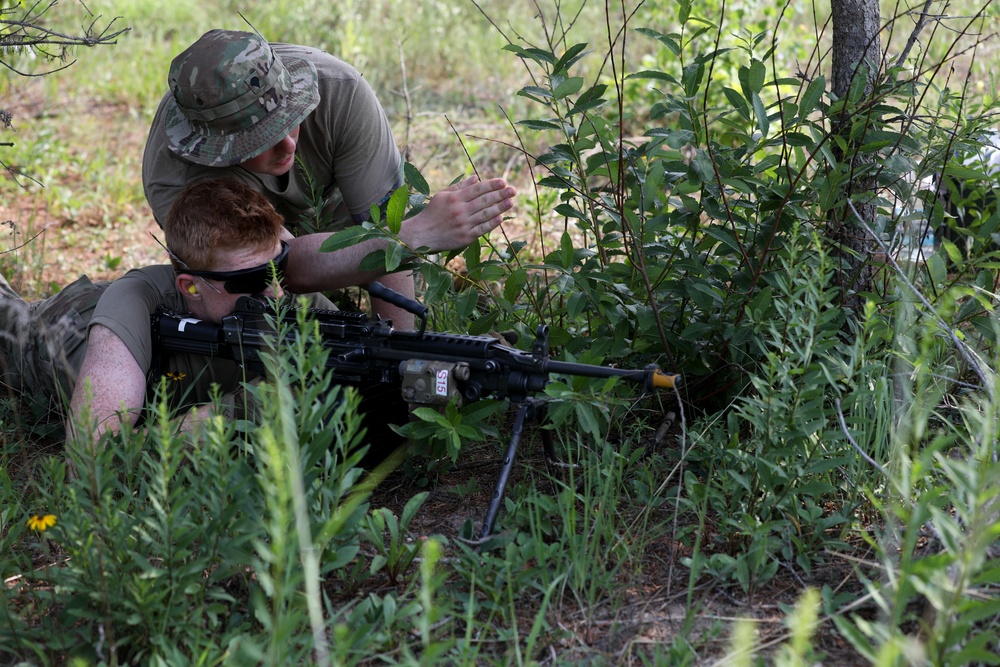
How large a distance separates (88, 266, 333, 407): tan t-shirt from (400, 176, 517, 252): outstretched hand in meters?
0.78

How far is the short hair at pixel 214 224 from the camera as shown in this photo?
281cm

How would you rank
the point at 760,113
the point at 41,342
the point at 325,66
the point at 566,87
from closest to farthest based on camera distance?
Answer: the point at 760,113, the point at 566,87, the point at 41,342, the point at 325,66

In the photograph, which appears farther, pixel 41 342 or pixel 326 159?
pixel 326 159

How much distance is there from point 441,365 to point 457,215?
489mm

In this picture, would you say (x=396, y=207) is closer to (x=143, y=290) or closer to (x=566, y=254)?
(x=566, y=254)

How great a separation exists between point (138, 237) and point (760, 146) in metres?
3.88

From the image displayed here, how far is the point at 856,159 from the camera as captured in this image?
258cm

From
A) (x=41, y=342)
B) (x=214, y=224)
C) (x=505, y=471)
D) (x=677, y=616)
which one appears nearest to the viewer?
(x=677, y=616)

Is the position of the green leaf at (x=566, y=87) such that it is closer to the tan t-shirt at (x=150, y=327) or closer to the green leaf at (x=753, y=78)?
the green leaf at (x=753, y=78)

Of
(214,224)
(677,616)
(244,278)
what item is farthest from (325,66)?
(677,616)

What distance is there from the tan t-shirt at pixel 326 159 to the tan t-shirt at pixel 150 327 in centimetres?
41

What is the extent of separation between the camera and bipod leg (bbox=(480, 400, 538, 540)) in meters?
2.19

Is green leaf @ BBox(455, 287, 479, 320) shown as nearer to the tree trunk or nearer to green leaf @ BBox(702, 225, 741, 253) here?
green leaf @ BBox(702, 225, 741, 253)

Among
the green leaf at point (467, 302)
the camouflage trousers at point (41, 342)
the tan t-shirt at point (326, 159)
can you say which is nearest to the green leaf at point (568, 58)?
the green leaf at point (467, 302)
